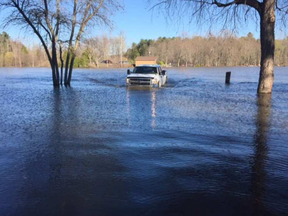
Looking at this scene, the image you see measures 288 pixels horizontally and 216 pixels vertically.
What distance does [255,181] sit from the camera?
14.0 ft

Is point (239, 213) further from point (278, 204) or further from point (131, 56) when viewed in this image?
point (131, 56)

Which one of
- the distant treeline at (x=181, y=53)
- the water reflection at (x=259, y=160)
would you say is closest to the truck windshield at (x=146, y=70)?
the water reflection at (x=259, y=160)

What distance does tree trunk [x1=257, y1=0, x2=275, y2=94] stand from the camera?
16047mm

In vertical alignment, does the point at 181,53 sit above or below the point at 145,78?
above

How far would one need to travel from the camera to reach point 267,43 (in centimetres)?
1664

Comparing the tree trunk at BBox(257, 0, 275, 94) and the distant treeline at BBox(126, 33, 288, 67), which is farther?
the distant treeline at BBox(126, 33, 288, 67)

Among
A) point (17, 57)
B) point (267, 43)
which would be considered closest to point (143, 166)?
point (267, 43)

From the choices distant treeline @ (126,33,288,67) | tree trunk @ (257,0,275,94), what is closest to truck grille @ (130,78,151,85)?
tree trunk @ (257,0,275,94)

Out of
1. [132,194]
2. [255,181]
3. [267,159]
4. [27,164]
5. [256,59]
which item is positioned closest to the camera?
[132,194]

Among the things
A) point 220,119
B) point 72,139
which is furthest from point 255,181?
point 220,119

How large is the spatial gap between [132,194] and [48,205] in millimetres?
992

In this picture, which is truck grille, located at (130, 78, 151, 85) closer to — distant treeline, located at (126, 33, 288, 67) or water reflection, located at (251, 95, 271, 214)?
water reflection, located at (251, 95, 271, 214)

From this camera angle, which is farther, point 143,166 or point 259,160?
point 259,160

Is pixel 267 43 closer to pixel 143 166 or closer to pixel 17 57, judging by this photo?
pixel 143 166
